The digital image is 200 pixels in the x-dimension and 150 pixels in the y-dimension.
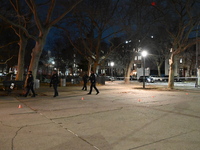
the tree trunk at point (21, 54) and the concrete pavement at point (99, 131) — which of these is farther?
the tree trunk at point (21, 54)

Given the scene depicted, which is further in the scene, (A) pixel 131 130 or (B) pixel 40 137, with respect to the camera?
(A) pixel 131 130

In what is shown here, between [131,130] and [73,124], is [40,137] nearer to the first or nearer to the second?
[73,124]

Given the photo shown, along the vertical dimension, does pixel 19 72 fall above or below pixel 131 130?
above

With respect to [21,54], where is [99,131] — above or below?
below

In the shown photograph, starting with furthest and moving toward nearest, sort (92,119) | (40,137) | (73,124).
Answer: (92,119) → (73,124) → (40,137)

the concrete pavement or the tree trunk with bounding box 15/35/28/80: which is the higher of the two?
the tree trunk with bounding box 15/35/28/80

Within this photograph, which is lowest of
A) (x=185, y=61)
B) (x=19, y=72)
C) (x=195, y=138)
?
(x=195, y=138)

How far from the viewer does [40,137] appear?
5.28 meters

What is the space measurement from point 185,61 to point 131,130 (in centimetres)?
5475

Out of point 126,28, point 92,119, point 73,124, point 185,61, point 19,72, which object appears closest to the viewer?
point 73,124

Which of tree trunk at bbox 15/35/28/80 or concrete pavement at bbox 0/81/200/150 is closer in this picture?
concrete pavement at bbox 0/81/200/150

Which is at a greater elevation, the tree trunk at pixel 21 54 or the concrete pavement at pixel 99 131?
the tree trunk at pixel 21 54

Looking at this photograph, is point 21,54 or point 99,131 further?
point 21,54

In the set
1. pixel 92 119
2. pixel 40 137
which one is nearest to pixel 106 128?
pixel 92 119
